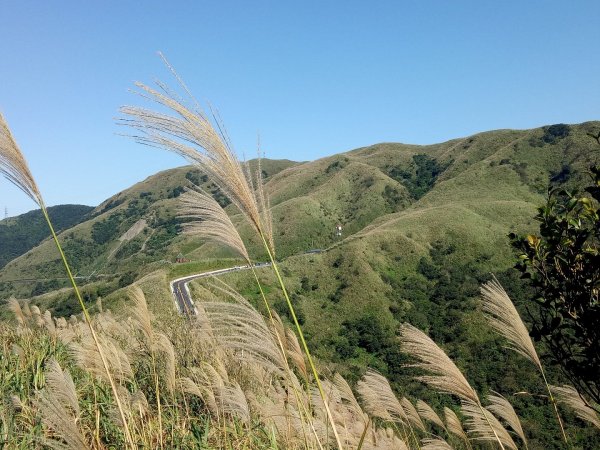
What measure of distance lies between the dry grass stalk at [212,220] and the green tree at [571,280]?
8.92ft

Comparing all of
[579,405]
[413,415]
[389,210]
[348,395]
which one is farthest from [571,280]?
[389,210]

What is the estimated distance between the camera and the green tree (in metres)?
3.88

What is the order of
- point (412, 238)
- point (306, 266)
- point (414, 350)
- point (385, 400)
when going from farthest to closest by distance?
1. point (412, 238)
2. point (306, 266)
3. point (385, 400)
4. point (414, 350)

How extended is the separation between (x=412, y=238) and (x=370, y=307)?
16.1 meters

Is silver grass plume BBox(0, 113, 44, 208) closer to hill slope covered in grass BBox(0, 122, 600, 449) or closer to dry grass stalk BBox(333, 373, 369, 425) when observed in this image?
hill slope covered in grass BBox(0, 122, 600, 449)

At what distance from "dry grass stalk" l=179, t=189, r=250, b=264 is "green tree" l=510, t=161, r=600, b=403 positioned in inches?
107

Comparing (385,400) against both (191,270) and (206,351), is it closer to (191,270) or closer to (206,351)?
(206,351)

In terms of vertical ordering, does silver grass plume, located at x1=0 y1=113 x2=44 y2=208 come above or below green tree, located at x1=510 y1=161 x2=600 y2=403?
above

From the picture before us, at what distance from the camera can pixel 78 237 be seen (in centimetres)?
11481

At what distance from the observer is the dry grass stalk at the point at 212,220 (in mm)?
2607

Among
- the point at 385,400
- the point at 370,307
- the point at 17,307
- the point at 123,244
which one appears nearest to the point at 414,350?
the point at 385,400

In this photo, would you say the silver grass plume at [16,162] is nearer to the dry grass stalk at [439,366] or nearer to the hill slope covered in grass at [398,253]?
the hill slope covered in grass at [398,253]

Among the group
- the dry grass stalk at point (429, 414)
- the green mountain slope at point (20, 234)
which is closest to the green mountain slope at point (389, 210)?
the dry grass stalk at point (429, 414)

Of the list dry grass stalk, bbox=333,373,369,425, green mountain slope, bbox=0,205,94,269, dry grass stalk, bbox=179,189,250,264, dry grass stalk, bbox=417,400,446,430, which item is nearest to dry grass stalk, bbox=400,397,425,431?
dry grass stalk, bbox=417,400,446,430
